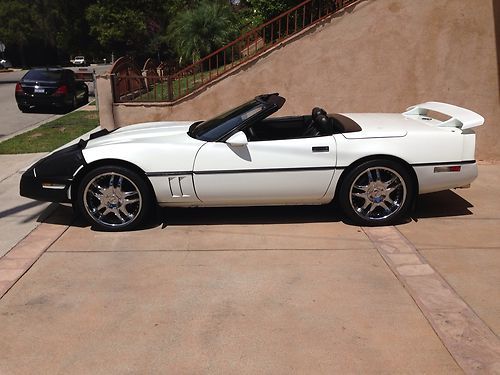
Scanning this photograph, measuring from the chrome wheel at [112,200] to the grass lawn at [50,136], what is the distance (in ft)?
14.7

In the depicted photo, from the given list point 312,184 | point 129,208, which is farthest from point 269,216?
point 129,208

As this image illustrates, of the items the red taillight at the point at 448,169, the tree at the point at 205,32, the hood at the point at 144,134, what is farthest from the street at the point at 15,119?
the red taillight at the point at 448,169

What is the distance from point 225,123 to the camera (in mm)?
4988

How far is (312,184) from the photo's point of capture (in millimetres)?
4805

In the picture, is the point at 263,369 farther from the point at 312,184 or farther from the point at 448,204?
the point at 448,204

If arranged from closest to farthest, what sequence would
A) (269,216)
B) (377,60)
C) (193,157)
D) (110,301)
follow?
(110,301)
(193,157)
(269,216)
(377,60)

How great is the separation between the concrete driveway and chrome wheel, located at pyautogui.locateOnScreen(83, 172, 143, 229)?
154 millimetres

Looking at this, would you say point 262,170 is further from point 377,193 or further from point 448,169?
point 448,169

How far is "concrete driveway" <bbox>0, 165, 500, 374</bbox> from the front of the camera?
9.59 feet

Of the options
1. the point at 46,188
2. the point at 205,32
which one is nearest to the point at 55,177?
the point at 46,188

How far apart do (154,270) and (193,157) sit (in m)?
1.17

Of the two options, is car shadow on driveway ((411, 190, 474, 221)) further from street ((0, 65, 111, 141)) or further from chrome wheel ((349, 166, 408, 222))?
street ((0, 65, 111, 141))

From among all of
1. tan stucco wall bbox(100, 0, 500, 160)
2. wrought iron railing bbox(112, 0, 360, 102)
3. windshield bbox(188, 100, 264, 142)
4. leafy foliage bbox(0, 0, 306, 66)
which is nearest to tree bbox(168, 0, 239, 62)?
leafy foliage bbox(0, 0, 306, 66)

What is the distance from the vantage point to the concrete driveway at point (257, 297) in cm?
292
